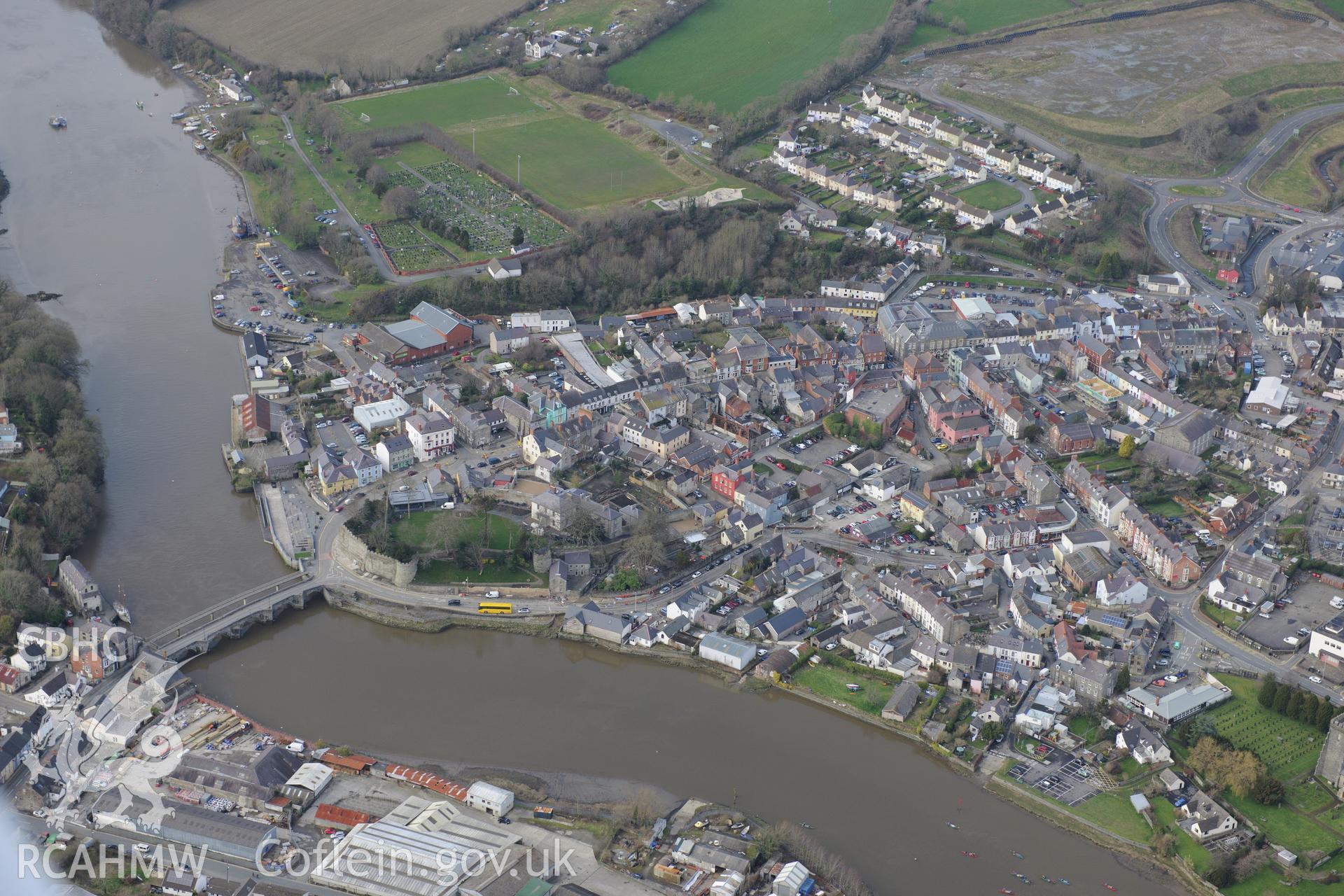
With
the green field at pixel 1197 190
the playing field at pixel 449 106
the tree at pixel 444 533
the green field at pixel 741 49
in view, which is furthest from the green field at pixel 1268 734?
the playing field at pixel 449 106

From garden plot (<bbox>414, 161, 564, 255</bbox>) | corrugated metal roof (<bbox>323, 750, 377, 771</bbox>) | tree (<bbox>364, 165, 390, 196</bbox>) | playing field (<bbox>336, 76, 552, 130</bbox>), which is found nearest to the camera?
corrugated metal roof (<bbox>323, 750, 377, 771</bbox>)

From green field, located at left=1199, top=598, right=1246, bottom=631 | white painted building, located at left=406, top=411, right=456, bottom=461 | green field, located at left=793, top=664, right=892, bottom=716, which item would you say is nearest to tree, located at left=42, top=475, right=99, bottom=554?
white painted building, located at left=406, top=411, right=456, bottom=461

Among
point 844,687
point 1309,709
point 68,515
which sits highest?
point 68,515

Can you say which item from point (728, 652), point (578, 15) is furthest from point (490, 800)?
point (578, 15)

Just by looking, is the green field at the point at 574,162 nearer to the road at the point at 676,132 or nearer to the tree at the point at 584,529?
the road at the point at 676,132

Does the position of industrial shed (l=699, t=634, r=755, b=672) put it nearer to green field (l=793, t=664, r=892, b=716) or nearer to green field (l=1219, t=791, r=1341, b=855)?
green field (l=793, t=664, r=892, b=716)

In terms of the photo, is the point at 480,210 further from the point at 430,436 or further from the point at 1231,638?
the point at 1231,638

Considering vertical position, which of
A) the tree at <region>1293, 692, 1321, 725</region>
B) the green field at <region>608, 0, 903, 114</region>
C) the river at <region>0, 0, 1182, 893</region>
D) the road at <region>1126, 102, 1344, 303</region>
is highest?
the green field at <region>608, 0, 903, 114</region>

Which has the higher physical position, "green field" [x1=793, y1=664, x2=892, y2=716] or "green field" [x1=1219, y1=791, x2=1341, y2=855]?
"green field" [x1=1219, y1=791, x2=1341, y2=855]
